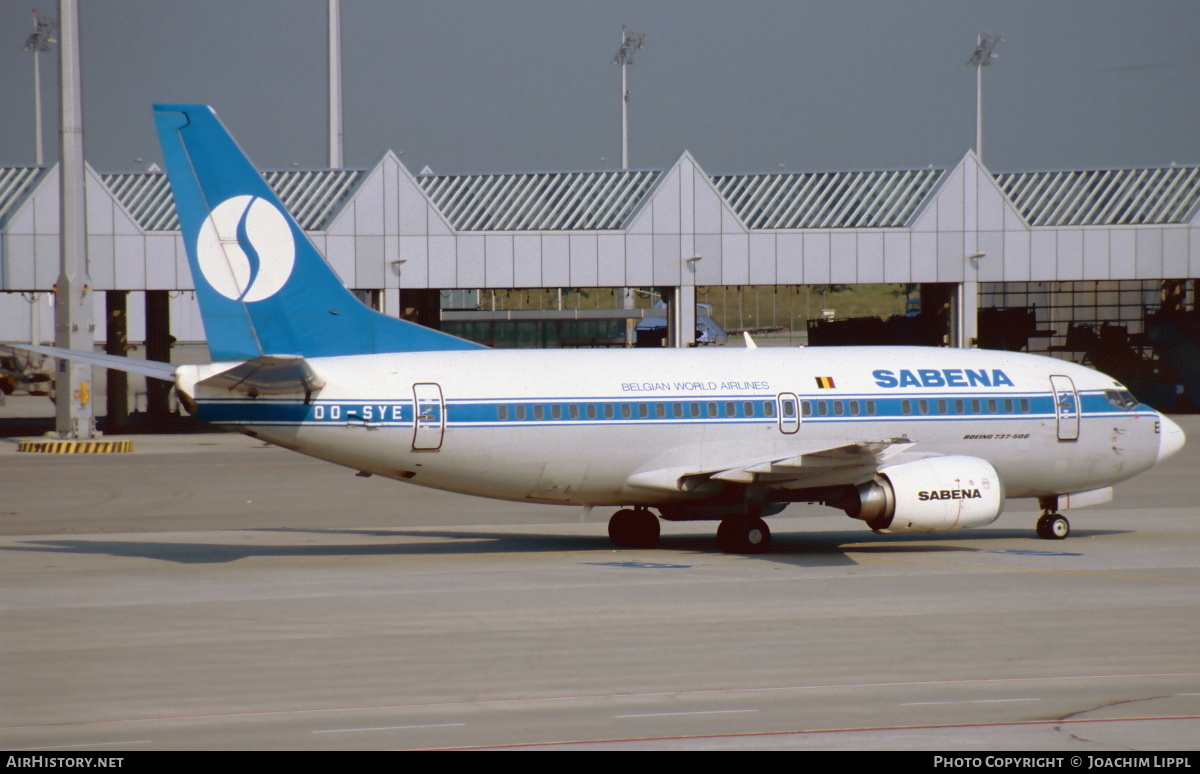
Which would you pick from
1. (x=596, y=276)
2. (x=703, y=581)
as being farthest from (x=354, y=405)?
(x=596, y=276)

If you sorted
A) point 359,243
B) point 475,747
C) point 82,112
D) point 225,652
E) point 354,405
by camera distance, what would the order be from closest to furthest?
point 475,747 → point 225,652 → point 354,405 → point 82,112 → point 359,243

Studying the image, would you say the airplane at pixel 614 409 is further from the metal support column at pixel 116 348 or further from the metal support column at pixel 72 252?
the metal support column at pixel 116 348

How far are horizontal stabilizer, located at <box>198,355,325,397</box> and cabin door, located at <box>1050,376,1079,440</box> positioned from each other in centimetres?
1560

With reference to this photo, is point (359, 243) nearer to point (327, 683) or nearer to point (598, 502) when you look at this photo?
point (598, 502)

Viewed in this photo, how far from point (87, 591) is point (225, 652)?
241 inches

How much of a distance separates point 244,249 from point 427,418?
4.57 meters

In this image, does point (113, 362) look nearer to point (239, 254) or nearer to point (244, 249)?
point (239, 254)

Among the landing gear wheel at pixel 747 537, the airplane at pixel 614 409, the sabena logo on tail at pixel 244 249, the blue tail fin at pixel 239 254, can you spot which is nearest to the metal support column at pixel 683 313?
the airplane at pixel 614 409

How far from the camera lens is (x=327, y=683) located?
15.9 meters

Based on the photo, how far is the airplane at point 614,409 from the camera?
24.8 metres

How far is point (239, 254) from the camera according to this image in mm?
24984

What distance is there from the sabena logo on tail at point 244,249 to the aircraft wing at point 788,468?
7.95 meters

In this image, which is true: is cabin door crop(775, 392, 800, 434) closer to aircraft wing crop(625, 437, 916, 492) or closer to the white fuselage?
the white fuselage

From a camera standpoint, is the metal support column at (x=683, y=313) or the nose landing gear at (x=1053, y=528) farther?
the metal support column at (x=683, y=313)
